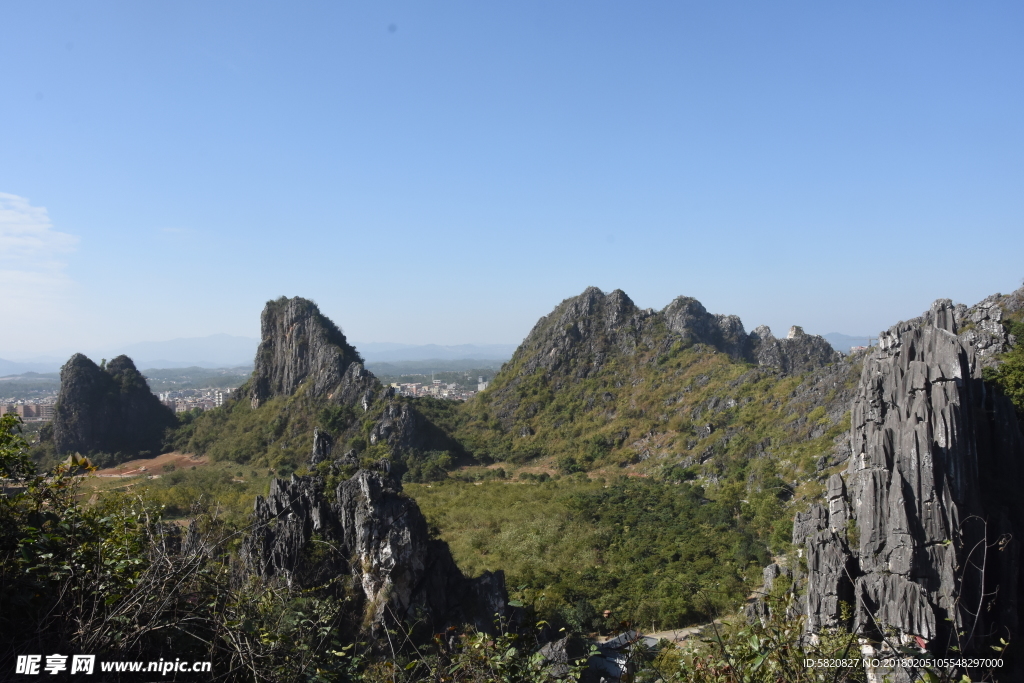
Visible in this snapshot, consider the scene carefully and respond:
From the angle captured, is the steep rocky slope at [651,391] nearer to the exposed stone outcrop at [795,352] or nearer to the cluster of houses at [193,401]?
the exposed stone outcrop at [795,352]

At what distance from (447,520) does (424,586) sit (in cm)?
1055

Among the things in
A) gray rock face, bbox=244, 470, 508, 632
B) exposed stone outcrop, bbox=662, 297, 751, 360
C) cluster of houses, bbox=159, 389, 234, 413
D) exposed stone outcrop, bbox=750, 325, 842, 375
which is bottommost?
cluster of houses, bbox=159, 389, 234, 413

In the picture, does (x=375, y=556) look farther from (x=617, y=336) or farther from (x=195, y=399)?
(x=195, y=399)

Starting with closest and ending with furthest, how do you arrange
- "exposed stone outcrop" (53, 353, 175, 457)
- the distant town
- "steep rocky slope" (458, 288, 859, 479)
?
"steep rocky slope" (458, 288, 859, 479) → "exposed stone outcrop" (53, 353, 175, 457) → the distant town

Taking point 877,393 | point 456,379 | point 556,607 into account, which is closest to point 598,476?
point 556,607

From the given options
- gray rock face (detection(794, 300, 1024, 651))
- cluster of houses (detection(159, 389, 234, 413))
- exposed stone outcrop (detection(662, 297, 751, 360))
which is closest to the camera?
gray rock face (detection(794, 300, 1024, 651))

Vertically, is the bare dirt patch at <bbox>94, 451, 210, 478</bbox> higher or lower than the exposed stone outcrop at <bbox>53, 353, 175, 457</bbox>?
lower

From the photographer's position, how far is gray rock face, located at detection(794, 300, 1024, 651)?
29.5 feet

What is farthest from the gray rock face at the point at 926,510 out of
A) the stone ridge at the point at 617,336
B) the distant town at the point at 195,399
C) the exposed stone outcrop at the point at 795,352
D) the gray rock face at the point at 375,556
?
the exposed stone outcrop at the point at 795,352

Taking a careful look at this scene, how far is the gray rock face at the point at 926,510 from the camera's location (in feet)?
29.5

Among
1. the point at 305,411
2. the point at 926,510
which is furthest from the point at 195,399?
the point at 926,510

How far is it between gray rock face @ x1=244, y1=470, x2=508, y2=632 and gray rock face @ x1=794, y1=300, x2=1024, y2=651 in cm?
639

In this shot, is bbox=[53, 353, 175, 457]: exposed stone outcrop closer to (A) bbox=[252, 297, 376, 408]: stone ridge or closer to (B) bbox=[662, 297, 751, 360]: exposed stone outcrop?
(A) bbox=[252, 297, 376, 408]: stone ridge

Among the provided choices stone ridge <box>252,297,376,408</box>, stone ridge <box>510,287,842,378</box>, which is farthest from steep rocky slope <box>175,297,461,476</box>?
stone ridge <box>510,287,842,378</box>
